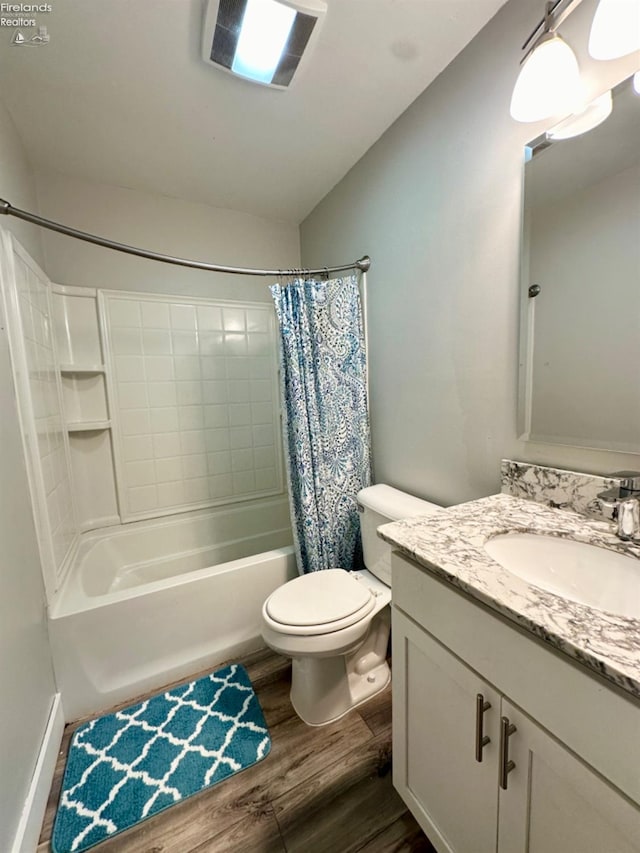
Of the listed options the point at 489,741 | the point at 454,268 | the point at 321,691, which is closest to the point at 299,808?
the point at 321,691

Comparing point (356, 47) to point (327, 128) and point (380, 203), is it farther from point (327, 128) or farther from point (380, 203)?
point (380, 203)

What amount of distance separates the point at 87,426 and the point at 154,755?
1.55 meters

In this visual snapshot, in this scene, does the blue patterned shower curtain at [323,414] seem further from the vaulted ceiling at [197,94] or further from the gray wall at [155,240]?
the gray wall at [155,240]

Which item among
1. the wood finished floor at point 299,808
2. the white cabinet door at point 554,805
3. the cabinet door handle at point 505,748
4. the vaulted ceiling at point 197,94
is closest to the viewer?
the white cabinet door at point 554,805

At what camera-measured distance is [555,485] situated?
100cm

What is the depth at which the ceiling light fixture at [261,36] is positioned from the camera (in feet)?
3.30

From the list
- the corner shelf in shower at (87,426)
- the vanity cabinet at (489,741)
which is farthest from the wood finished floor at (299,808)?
the corner shelf in shower at (87,426)

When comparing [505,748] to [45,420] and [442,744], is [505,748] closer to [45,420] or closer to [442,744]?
[442,744]

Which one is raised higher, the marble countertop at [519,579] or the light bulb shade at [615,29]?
the light bulb shade at [615,29]

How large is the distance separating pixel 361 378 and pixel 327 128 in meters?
1.11

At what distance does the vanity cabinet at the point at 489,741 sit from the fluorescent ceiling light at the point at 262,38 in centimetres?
160

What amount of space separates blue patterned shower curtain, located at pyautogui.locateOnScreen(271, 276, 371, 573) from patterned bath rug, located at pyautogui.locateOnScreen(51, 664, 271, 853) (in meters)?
0.62

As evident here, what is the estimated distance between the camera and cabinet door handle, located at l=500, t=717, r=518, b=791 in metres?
0.60

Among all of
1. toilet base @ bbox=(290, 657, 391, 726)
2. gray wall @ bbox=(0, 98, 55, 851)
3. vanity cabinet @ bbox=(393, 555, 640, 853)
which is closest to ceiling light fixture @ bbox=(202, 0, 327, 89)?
gray wall @ bbox=(0, 98, 55, 851)
